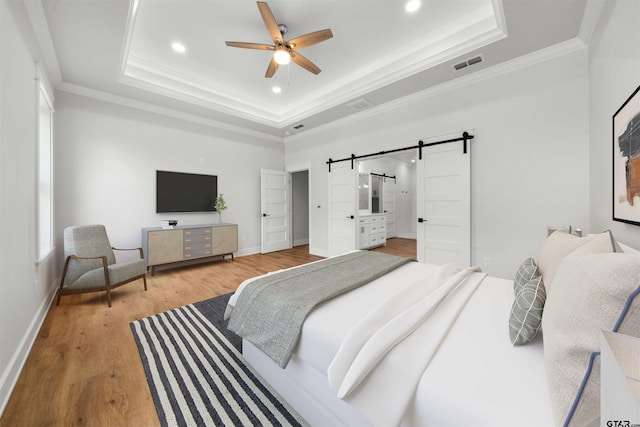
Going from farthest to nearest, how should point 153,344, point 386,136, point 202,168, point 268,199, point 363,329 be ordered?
point 268,199 < point 202,168 < point 386,136 < point 153,344 < point 363,329

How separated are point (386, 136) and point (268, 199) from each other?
2961mm

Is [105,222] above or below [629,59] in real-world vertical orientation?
below

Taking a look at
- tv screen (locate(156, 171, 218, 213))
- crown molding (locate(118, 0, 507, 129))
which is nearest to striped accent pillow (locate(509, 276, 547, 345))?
crown molding (locate(118, 0, 507, 129))

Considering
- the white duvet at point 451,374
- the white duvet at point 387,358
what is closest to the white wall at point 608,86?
the white duvet at point 451,374

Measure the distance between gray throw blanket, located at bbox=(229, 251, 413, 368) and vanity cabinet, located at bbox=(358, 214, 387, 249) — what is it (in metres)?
3.42

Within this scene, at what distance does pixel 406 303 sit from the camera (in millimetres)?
1351

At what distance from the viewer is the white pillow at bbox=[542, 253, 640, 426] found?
0.58 meters

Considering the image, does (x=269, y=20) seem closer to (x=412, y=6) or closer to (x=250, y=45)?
(x=250, y=45)

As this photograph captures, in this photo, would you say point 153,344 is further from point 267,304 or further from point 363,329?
point 363,329

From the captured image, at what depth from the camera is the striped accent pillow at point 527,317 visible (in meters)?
0.97

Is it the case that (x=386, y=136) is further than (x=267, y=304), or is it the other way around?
(x=386, y=136)

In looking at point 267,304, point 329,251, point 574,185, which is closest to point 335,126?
point 329,251

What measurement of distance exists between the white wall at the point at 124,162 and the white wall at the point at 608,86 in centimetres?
523

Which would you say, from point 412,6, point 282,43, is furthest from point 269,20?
point 412,6
